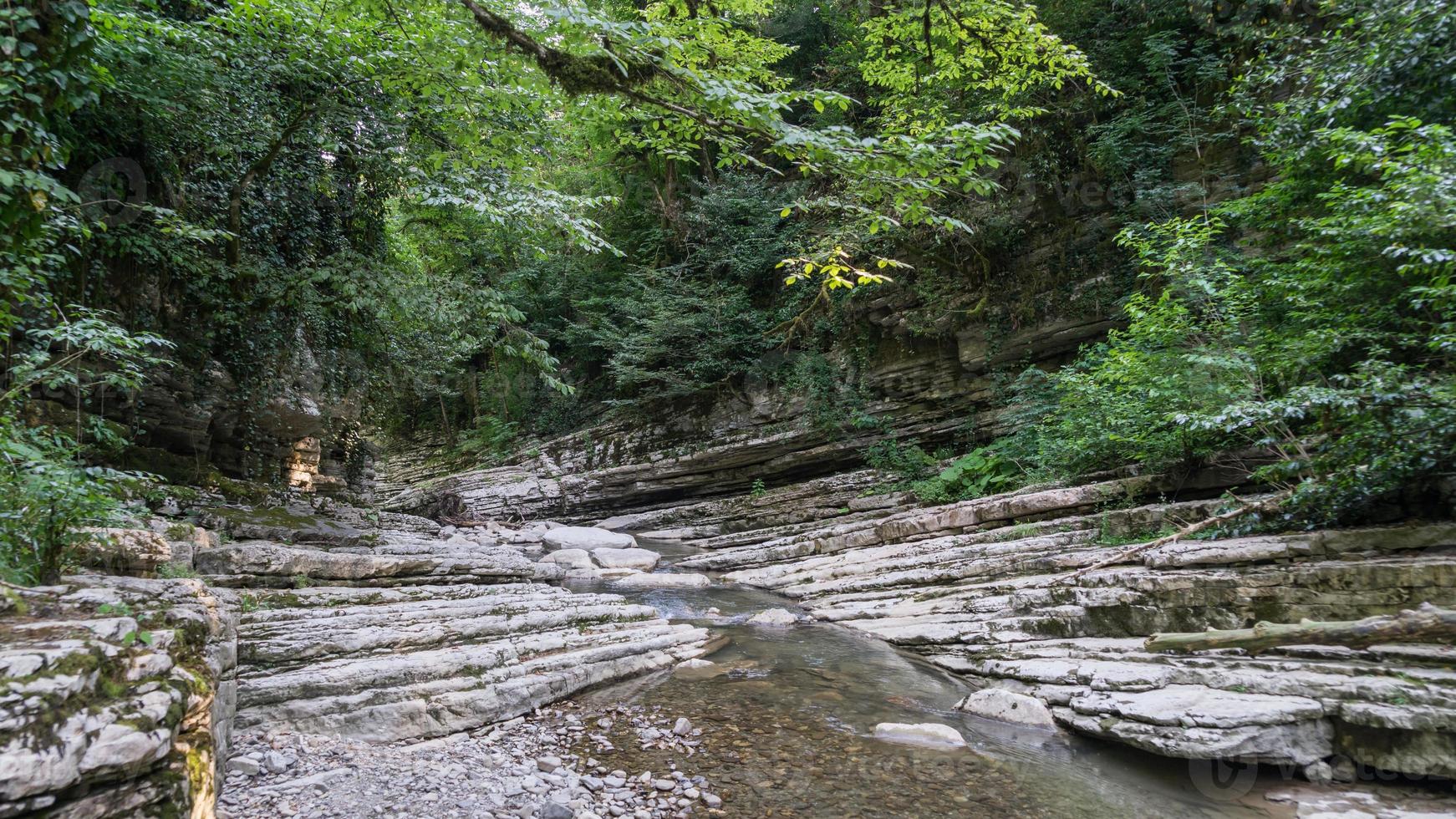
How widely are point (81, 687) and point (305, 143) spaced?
11089 millimetres

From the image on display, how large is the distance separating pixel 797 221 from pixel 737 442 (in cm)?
737

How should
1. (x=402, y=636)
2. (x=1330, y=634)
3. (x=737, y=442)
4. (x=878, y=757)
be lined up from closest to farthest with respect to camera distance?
1. (x=1330, y=634)
2. (x=878, y=757)
3. (x=402, y=636)
4. (x=737, y=442)

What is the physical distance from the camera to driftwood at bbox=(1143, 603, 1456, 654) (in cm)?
394

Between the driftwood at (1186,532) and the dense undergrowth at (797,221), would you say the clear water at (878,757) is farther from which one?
the dense undergrowth at (797,221)

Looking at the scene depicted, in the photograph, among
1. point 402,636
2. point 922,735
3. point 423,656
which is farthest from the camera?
point 402,636

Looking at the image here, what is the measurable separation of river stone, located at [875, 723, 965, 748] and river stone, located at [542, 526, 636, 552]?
11.0 metres

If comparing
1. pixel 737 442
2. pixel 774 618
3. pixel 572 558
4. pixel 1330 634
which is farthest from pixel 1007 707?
pixel 737 442

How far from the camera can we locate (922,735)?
4797 mm

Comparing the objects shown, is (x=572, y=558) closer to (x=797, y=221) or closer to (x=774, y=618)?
(x=774, y=618)

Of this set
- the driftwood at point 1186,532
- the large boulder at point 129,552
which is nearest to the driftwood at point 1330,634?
the driftwood at point 1186,532

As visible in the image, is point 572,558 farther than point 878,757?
Yes

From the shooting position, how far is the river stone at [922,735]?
4.71 metres

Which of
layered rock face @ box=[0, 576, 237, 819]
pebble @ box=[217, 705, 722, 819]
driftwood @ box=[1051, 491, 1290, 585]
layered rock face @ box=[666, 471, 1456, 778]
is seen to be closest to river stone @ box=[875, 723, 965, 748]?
layered rock face @ box=[666, 471, 1456, 778]

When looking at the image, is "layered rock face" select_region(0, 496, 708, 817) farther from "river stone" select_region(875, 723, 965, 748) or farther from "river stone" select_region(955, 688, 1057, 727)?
"river stone" select_region(955, 688, 1057, 727)
